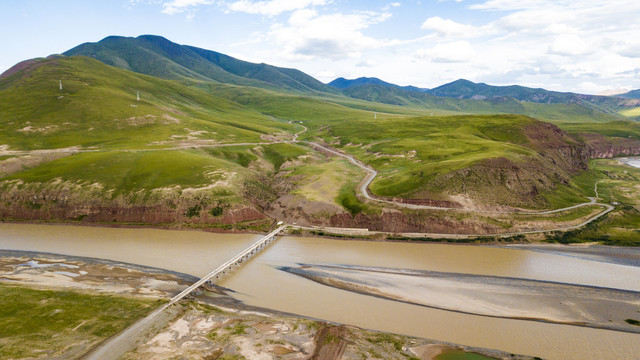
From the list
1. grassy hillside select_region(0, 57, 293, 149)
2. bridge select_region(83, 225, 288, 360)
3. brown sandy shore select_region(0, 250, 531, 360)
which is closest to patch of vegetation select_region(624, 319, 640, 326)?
brown sandy shore select_region(0, 250, 531, 360)

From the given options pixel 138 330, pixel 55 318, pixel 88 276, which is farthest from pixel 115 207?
pixel 138 330

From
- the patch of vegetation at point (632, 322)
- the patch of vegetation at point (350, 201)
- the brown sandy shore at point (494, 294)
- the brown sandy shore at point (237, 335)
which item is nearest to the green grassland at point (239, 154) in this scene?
the patch of vegetation at point (350, 201)

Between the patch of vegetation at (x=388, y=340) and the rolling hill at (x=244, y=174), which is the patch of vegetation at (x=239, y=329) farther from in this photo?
the rolling hill at (x=244, y=174)

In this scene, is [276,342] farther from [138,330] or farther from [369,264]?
[369,264]

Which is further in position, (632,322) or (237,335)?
(632,322)

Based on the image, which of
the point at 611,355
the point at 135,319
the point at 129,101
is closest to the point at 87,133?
the point at 129,101
